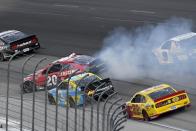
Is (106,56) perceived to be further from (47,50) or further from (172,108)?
(172,108)

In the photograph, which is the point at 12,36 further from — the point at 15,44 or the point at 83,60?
the point at 83,60

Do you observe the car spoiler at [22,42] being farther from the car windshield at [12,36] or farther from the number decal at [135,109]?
the number decal at [135,109]

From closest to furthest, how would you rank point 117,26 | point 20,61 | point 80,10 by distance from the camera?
point 20,61, point 117,26, point 80,10

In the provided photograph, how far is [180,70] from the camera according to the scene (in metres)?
28.1

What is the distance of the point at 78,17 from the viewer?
131 feet

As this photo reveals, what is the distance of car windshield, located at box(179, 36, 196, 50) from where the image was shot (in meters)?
28.8

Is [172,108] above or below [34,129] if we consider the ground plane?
below

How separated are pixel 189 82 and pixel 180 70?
5.73 ft

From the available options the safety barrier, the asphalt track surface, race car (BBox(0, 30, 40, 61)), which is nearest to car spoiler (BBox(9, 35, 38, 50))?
race car (BBox(0, 30, 40, 61))

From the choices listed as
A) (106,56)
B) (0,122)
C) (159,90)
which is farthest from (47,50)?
(0,122)

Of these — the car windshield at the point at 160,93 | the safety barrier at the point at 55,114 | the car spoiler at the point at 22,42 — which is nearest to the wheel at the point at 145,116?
the car windshield at the point at 160,93

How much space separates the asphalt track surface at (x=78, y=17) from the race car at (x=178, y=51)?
4.25 m

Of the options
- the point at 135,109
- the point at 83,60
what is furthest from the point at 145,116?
the point at 83,60

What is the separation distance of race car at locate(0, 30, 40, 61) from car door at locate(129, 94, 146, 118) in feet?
35.4
